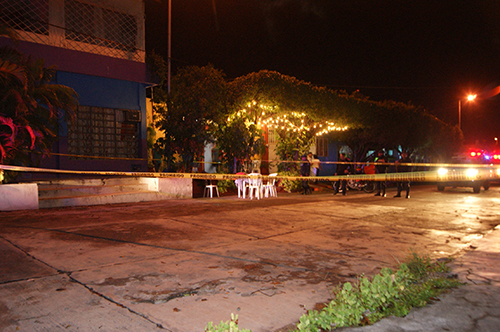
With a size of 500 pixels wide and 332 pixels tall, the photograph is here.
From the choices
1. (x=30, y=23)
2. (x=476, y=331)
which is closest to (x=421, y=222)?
(x=476, y=331)

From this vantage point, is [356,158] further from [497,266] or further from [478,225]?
[497,266]

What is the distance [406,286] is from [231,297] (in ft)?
6.21

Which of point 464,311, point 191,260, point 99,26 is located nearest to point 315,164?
point 99,26

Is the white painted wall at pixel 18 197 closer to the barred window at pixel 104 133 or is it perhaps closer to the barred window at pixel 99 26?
the barred window at pixel 104 133

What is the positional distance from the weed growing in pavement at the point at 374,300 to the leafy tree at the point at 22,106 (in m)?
8.85

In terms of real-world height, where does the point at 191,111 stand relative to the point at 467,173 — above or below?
above

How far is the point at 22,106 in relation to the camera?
9.42 metres

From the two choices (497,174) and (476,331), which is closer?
(476,331)

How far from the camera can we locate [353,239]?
6.69 meters

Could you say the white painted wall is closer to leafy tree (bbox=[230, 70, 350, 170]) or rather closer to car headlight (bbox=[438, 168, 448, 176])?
leafy tree (bbox=[230, 70, 350, 170])

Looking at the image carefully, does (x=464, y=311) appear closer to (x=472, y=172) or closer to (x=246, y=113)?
(x=246, y=113)

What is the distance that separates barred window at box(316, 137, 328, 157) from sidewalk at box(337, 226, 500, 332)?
2288cm

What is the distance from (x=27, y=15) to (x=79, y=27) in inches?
72.0

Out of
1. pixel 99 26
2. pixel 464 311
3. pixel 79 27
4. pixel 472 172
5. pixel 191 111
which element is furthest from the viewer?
pixel 472 172
